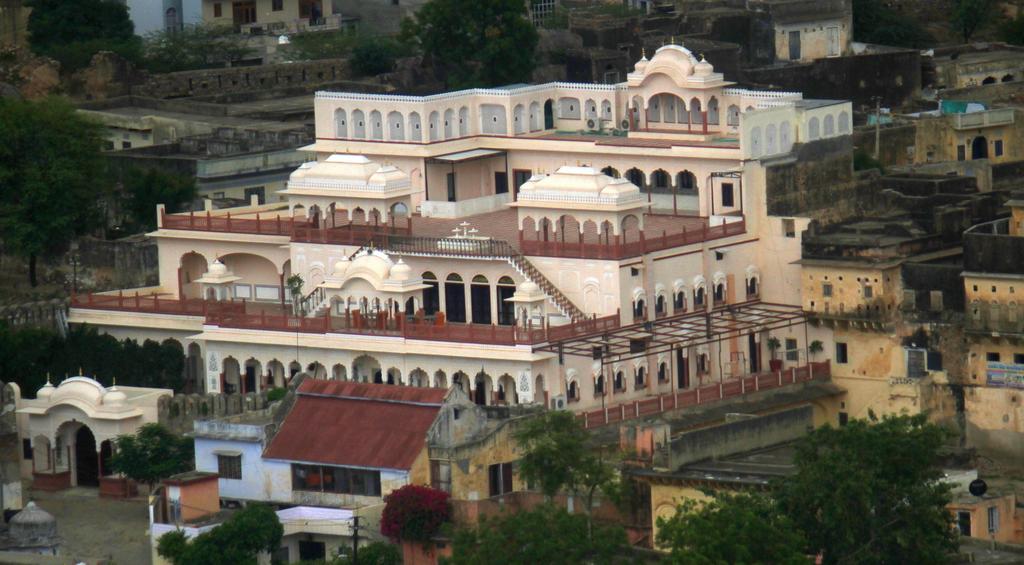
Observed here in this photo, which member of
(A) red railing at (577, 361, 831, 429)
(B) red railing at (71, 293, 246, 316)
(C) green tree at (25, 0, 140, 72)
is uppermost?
(C) green tree at (25, 0, 140, 72)

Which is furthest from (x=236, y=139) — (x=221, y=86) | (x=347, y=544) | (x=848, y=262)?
(x=347, y=544)

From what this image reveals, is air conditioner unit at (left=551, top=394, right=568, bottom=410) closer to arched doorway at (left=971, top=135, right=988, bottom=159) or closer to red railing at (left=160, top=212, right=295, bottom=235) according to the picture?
red railing at (left=160, top=212, right=295, bottom=235)

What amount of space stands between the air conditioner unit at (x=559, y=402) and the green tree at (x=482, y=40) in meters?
28.0

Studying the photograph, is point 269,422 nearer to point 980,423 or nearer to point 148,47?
point 980,423

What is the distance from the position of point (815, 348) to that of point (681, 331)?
A: 142 inches

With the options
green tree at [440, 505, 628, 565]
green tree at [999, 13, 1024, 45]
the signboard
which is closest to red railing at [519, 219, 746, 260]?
the signboard

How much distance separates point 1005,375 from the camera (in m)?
100

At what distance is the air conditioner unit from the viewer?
98.6 m

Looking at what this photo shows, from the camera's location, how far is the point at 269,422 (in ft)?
311

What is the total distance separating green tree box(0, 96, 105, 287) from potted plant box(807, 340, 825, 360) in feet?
63.1

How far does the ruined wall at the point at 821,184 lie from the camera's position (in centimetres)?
10600

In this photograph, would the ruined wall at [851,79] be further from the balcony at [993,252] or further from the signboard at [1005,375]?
the signboard at [1005,375]

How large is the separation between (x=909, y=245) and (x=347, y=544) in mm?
18749

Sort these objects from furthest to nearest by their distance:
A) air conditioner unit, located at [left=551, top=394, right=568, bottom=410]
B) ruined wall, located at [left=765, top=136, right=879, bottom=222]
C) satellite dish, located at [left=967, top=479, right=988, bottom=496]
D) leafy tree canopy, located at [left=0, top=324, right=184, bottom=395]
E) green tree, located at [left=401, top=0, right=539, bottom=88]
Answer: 1. green tree, located at [left=401, top=0, right=539, bottom=88]
2. ruined wall, located at [left=765, top=136, right=879, bottom=222]
3. leafy tree canopy, located at [left=0, top=324, right=184, bottom=395]
4. air conditioner unit, located at [left=551, top=394, right=568, bottom=410]
5. satellite dish, located at [left=967, top=479, right=988, bottom=496]
